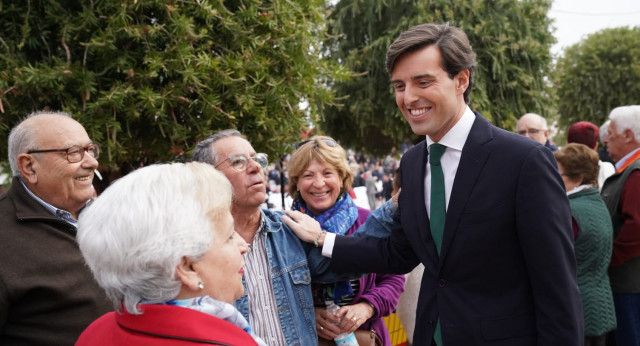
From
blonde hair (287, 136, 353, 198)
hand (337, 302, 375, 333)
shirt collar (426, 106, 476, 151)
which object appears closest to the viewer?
shirt collar (426, 106, 476, 151)

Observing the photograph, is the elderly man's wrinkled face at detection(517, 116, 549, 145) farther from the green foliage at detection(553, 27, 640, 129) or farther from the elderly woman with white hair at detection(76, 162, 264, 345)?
the green foliage at detection(553, 27, 640, 129)

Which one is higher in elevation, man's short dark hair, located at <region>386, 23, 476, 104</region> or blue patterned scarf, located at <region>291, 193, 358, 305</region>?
man's short dark hair, located at <region>386, 23, 476, 104</region>

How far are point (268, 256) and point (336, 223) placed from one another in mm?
621

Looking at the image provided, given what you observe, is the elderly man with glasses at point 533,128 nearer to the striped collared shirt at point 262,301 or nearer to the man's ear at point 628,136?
the man's ear at point 628,136

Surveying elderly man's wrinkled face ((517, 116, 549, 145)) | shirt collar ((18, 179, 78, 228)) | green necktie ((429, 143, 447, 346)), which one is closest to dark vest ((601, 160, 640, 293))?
elderly man's wrinkled face ((517, 116, 549, 145))

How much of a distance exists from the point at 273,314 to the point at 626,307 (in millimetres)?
3074

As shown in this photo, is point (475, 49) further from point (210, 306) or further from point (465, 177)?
point (210, 306)

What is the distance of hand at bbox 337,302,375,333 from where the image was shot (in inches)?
107

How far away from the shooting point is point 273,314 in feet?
8.00

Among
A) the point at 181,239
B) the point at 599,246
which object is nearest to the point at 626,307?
the point at 599,246

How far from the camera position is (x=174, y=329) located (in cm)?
141

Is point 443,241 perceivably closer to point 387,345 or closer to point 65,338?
point 387,345

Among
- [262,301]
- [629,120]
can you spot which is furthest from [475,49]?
[262,301]

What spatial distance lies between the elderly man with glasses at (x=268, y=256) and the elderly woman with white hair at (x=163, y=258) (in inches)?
33.6
